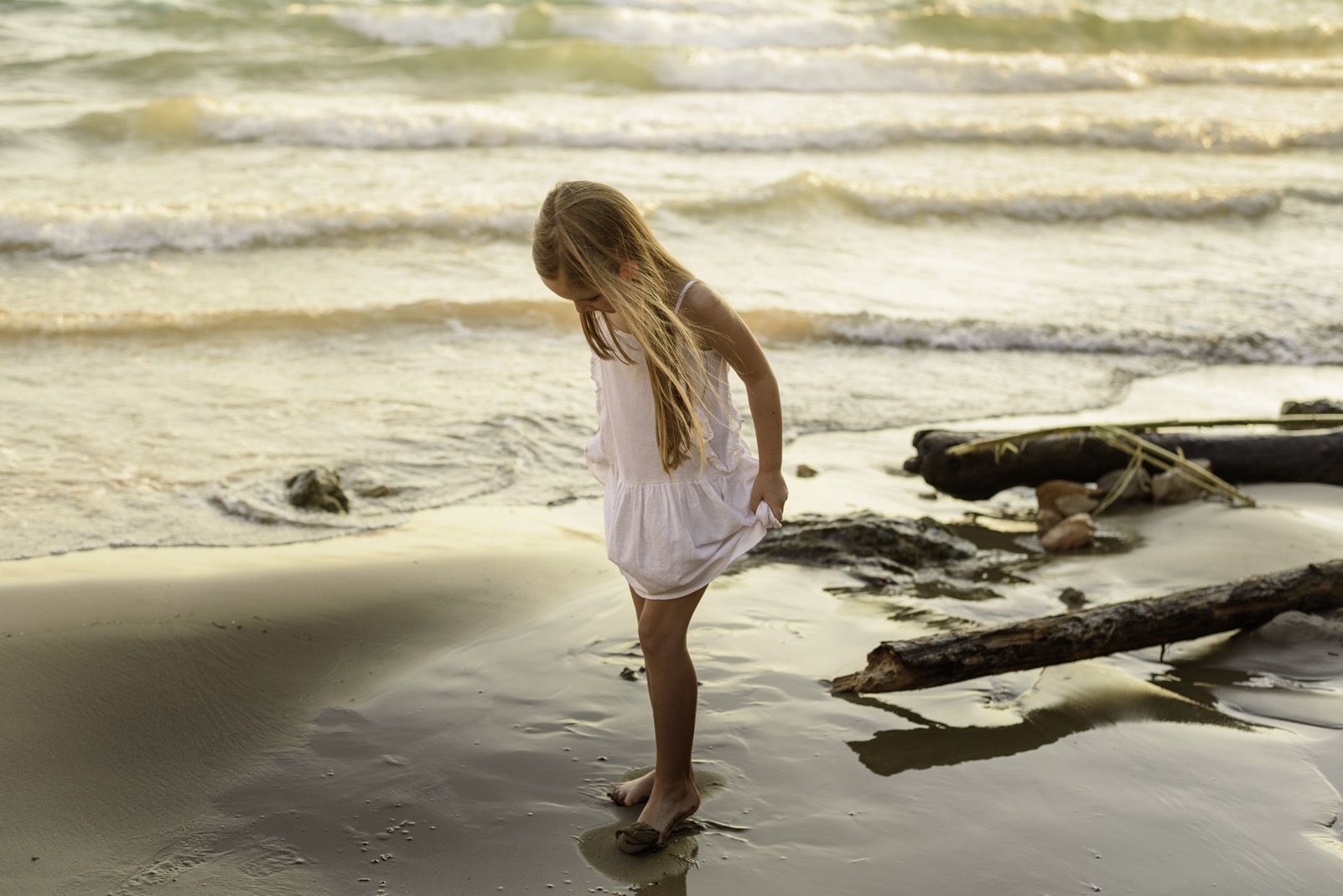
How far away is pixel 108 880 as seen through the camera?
8.69 feet

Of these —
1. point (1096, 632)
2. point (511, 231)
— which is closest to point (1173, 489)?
point (1096, 632)

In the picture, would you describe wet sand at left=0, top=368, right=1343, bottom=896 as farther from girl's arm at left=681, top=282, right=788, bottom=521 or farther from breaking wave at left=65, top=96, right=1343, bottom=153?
breaking wave at left=65, top=96, right=1343, bottom=153

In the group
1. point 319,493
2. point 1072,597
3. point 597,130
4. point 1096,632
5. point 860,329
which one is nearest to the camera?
point 1096,632

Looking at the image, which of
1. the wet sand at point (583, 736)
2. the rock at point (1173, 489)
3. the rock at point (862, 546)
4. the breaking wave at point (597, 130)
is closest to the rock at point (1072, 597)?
the wet sand at point (583, 736)

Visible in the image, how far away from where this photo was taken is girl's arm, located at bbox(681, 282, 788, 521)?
9.14 feet

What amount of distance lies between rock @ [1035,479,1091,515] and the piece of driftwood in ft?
4.00

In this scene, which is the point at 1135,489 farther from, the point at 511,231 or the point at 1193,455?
the point at 511,231

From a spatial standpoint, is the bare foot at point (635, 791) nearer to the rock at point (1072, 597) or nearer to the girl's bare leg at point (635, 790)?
the girl's bare leg at point (635, 790)

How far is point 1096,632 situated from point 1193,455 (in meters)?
2.09

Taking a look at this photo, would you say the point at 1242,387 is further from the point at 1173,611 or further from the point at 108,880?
the point at 108,880

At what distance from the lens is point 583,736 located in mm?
3307

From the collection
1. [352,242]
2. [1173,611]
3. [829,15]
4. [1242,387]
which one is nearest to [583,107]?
[352,242]

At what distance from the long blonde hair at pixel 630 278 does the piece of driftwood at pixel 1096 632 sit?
96cm

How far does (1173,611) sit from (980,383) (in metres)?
3.48
